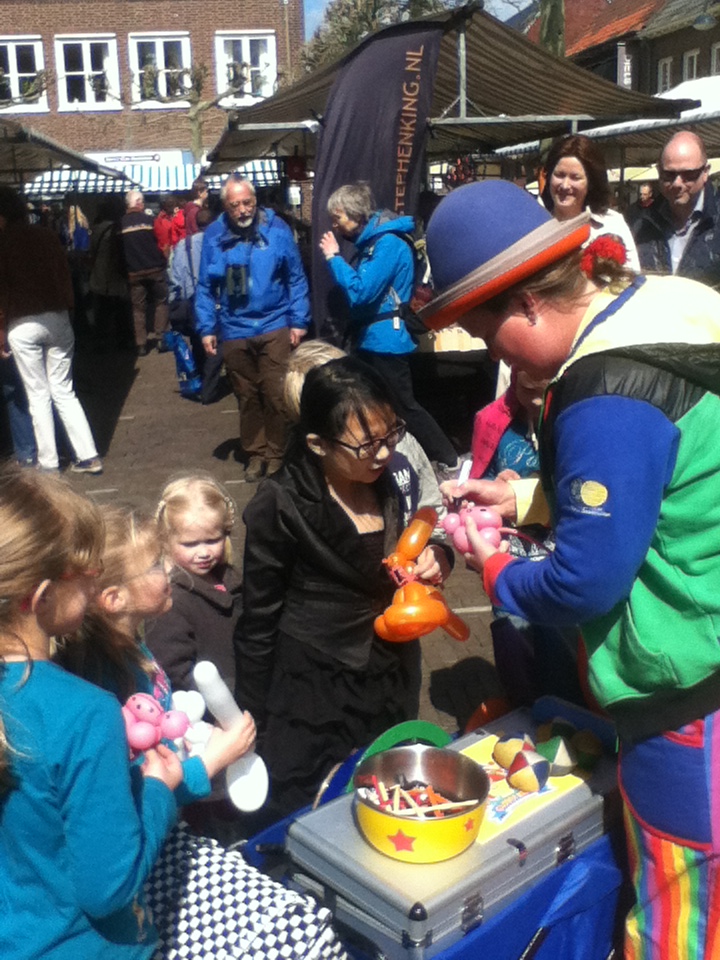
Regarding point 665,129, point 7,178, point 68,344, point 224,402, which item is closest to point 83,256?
point 7,178

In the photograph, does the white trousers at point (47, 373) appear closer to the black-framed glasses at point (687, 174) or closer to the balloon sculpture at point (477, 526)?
the black-framed glasses at point (687, 174)

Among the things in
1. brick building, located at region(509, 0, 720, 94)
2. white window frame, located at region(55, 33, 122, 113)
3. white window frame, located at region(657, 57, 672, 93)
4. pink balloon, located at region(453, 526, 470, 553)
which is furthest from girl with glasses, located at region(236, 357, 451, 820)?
white window frame, located at region(55, 33, 122, 113)

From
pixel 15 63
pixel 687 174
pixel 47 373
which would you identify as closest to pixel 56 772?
pixel 687 174

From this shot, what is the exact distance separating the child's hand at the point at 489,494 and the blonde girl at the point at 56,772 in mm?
1089

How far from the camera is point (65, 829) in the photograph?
1729 mm

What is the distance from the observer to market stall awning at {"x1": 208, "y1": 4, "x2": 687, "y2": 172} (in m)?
8.64

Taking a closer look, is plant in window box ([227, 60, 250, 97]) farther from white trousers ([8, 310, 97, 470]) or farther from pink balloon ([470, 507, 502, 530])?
pink balloon ([470, 507, 502, 530])

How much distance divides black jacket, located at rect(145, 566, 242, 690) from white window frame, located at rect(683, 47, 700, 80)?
27437 millimetres

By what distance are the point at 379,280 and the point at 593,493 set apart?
4.75 m

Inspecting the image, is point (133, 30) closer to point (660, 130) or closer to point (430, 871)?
point (660, 130)

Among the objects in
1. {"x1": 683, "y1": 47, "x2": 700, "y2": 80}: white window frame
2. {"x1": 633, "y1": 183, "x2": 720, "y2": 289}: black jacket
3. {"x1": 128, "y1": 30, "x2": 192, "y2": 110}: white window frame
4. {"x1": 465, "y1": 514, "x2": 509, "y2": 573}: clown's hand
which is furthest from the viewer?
{"x1": 128, "y1": 30, "x2": 192, "y2": 110}: white window frame

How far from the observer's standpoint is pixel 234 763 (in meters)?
2.32

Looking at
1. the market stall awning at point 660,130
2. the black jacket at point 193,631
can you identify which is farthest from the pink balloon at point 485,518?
the market stall awning at point 660,130

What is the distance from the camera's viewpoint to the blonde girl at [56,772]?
171 centimetres
